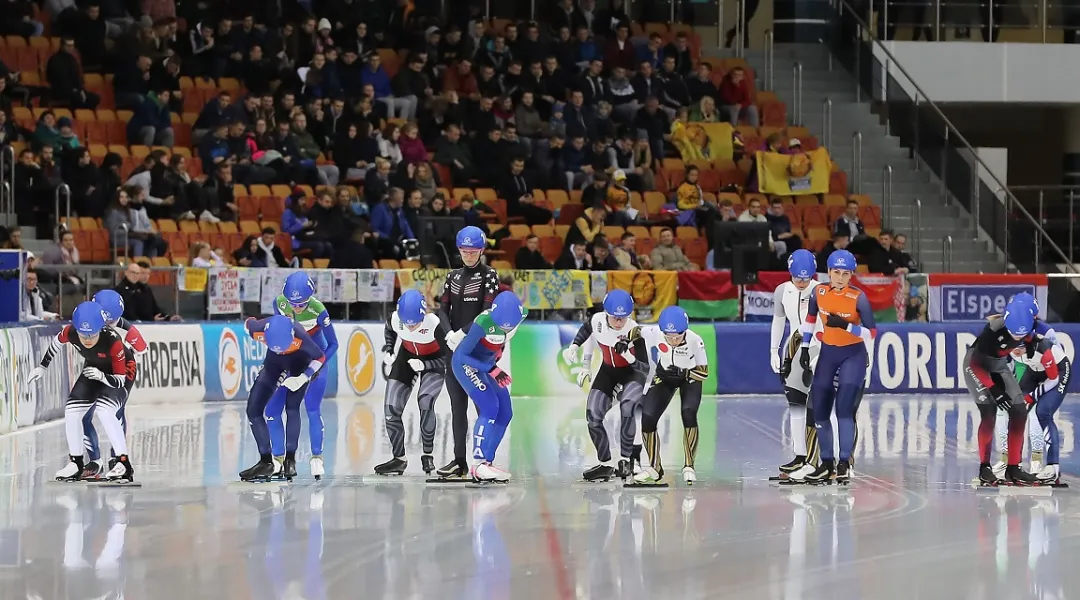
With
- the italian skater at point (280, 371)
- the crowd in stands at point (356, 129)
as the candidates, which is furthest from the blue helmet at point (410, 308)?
the crowd in stands at point (356, 129)

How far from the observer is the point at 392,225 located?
22.0 metres

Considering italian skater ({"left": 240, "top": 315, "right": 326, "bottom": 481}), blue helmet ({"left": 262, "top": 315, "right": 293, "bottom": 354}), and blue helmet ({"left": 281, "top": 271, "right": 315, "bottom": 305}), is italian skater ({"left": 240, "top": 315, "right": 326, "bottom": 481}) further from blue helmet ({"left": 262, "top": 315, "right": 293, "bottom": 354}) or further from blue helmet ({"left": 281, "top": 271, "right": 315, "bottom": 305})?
blue helmet ({"left": 281, "top": 271, "right": 315, "bottom": 305})

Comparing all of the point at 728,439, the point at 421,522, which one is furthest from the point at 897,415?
the point at 421,522

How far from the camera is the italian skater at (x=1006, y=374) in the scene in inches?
485

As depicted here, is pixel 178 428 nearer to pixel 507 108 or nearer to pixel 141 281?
pixel 141 281

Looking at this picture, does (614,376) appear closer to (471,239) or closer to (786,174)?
(471,239)

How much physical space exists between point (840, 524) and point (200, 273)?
36.4 feet

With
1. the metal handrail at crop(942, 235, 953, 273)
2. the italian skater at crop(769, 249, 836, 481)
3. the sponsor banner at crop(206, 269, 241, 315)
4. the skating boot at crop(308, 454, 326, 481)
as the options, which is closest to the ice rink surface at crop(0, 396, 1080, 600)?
the skating boot at crop(308, 454, 326, 481)

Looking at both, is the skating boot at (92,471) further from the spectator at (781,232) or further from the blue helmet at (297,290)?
the spectator at (781,232)

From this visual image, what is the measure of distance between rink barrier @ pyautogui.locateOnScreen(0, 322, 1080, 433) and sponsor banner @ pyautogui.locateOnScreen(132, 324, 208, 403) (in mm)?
13

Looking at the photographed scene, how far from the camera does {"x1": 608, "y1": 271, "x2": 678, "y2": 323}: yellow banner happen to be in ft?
69.4

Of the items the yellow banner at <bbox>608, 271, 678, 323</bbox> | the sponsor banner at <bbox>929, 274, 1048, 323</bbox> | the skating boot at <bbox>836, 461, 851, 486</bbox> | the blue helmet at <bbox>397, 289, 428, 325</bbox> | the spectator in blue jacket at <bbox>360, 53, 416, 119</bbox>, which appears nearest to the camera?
the skating boot at <bbox>836, 461, 851, 486</bbox>

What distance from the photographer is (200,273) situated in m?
19.6

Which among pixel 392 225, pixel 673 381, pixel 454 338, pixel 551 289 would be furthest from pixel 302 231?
pixel 673 381
